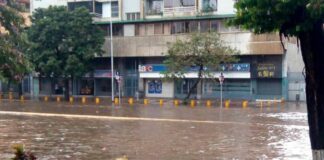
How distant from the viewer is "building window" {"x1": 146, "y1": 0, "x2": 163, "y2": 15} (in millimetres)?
51812

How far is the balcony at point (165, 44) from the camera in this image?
147ft

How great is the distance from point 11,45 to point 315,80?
796 cm

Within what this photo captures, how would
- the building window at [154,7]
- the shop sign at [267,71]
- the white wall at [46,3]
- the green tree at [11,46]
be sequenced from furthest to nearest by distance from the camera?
the white wall at [46,3], the building window at [154,7], the shop sign at [267,71], the green tree at [11,46]

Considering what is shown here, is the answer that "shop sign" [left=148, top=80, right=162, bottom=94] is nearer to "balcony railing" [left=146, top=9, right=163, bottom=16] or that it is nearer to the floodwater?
"balcony railing" [left=146, top=9, right=163, bottom=16]

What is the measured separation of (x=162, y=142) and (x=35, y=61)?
110 ft

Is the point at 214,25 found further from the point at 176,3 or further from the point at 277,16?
the point at 277,16

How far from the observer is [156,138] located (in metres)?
18.5

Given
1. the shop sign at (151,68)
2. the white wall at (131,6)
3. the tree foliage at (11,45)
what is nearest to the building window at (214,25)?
the shop sign at (151,68)

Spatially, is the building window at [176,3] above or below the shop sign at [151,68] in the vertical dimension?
above

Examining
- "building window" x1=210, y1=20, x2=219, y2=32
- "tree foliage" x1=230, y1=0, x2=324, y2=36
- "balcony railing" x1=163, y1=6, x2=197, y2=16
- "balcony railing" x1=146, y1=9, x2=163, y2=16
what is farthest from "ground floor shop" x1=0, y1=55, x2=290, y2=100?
"tree foliage" x1=230, y1=0, x2=324, y2=36

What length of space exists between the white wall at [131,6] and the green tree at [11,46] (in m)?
39.8

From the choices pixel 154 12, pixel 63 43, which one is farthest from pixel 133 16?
pixel 63 43

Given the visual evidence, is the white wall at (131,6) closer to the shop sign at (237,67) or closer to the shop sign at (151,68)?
the shop sign at (151,68)

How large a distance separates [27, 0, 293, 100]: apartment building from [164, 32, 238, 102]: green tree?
441 centimetres
